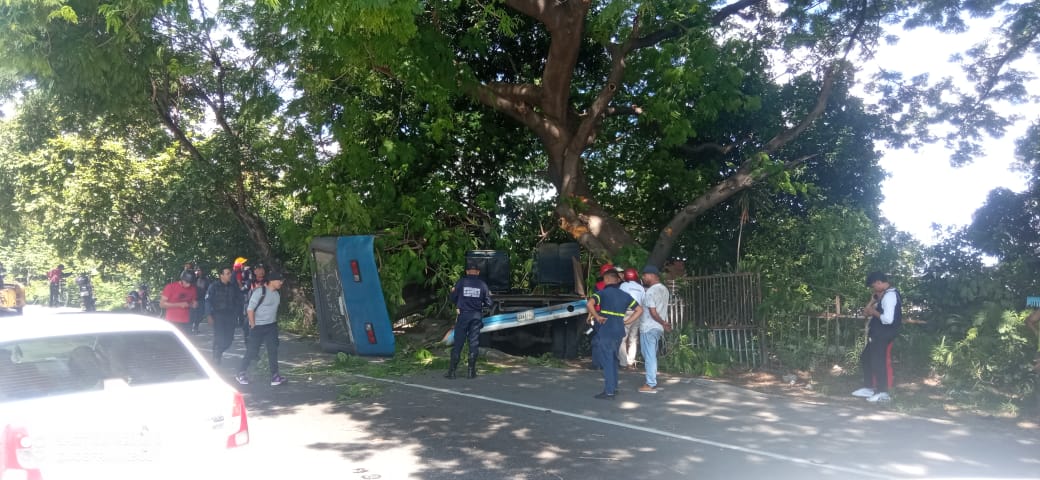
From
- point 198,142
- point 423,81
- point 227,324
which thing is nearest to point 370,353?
point 227,324

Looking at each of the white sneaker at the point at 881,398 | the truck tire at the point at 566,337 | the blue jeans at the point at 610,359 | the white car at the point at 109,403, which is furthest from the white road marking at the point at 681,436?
the white car at the point at 109,403

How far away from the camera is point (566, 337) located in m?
13.2

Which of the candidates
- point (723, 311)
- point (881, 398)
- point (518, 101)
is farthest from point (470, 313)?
point (881, 398)

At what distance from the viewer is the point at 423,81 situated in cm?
1295

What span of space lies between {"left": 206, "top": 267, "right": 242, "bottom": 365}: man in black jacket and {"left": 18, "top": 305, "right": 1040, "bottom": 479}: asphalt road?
1.95m

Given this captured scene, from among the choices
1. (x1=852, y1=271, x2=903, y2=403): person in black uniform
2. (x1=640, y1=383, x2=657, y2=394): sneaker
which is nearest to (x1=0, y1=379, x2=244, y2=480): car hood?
(x1=640, y1=383, x2=657, y2=394): sneaker

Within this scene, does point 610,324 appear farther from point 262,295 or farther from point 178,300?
point 178,300

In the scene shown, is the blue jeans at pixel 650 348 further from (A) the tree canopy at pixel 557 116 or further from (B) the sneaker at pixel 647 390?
(A) the tree canopy at pixel 557 116

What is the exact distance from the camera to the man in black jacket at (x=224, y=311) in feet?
38.1

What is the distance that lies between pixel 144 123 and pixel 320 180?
812 centimetres

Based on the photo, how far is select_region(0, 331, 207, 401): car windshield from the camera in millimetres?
4184

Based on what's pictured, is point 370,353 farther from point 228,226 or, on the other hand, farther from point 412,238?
point 228,226

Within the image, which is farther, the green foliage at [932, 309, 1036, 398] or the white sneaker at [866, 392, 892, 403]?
the white sneaker at [866, 392, 892, 403]

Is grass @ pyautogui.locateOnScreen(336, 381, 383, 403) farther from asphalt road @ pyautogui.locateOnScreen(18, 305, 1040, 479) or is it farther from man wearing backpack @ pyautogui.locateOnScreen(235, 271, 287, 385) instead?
man wearing backpack @ pyautogui.locateOnScreen(235, 271, 287, 385)
